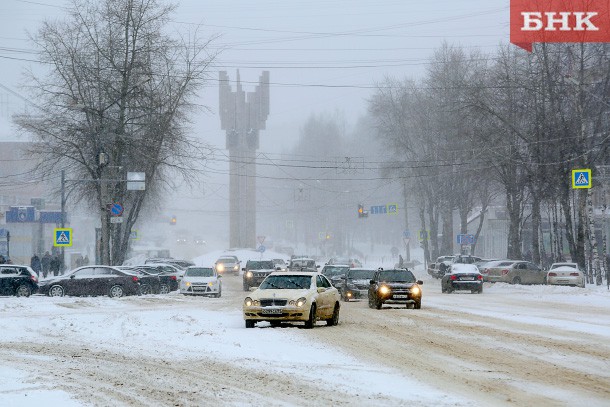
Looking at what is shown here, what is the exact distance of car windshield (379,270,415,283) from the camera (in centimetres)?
3675

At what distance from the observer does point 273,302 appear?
2506 centimetres

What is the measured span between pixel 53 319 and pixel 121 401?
16.4 metres

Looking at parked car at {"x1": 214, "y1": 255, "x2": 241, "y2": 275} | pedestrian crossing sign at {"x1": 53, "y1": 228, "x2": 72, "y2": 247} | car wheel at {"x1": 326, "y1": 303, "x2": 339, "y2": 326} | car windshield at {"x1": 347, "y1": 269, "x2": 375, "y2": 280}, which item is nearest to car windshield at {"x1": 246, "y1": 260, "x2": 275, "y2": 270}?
pedestrian crossing sign at {"x1": 53, "y1": 228, "x2": 72, "y2": 247}

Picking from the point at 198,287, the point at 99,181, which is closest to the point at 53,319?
the point at 198,287

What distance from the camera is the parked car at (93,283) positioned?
145 ft

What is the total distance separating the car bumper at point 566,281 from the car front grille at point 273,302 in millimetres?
34427

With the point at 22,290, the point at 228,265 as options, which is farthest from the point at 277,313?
the point at 228,265

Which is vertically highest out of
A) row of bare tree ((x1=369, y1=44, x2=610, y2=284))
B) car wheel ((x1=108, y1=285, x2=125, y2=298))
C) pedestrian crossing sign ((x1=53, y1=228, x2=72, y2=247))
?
row of bare tree ((x1=369, y1=44, x2=610, y2=284))

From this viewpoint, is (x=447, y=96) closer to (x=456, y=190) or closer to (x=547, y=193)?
(x=456, y=190)

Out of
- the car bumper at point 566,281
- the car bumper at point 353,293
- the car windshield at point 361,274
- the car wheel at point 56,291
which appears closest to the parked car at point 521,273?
the car bumper at point 566,281

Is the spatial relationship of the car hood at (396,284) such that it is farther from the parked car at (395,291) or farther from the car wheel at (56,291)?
the car wheel at (56,291)

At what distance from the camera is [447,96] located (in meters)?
79.0

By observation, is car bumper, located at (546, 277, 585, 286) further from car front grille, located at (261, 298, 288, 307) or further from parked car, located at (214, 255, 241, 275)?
car front grille, located at (261, 298, 288, 307)

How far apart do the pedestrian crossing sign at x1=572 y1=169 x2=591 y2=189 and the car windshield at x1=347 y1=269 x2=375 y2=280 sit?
1235 centimetres
